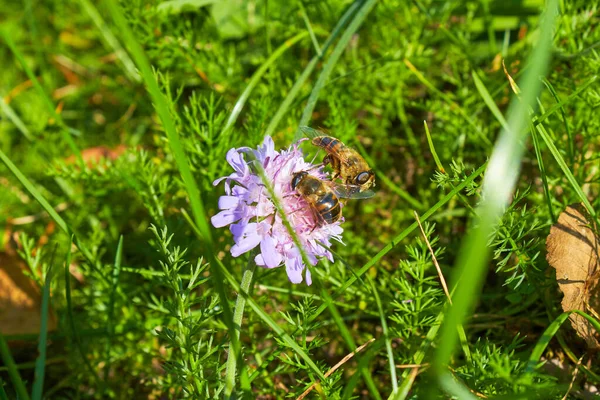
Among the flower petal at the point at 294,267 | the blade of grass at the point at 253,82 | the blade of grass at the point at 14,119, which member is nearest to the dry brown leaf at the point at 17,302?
the blade of grass at the point at 14,119

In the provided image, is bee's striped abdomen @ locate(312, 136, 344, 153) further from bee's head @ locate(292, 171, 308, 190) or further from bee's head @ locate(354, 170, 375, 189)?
bee's head @ locate(292, 171, 308, 190)

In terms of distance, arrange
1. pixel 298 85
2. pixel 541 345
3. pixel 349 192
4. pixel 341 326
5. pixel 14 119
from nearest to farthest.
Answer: pixel 341 326 → pixel 541 345 → pixel 349 192 → pixel 298 85 → pixel 14 119

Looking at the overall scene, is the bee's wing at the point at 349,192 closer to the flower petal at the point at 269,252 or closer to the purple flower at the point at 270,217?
the purple flower at the point at 270,217

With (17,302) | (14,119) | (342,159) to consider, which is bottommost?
(17,302)

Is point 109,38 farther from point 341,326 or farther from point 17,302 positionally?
point 341,326

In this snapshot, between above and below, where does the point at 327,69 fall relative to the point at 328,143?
above

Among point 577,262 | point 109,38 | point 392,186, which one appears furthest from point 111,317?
point 109,38

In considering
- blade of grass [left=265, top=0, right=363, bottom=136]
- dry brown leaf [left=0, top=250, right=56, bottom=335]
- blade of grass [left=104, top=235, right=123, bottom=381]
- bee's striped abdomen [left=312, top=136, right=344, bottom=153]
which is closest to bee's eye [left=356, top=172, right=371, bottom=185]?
bee's striped abdomen [left=312, top=136, right=344, bottom=153]
